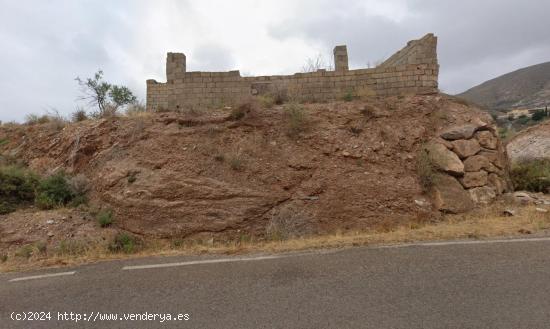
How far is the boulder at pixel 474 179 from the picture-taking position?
8750mm

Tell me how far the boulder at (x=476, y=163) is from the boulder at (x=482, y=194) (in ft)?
1.79

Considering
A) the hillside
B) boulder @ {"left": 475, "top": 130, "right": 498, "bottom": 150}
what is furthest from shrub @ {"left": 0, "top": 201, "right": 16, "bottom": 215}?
boulder @ {"left": 475, "top": 130, "right": 498, "bottom": 150}

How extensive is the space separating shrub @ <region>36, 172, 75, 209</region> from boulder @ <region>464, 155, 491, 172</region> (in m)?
9.97

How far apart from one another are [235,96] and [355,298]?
343 inches

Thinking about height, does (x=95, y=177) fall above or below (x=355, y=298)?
above

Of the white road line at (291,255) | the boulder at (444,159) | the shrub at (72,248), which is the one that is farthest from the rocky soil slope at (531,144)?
the shrub at (72,248)

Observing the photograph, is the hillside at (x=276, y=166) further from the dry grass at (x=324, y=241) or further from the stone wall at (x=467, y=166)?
the dry grass at (x=324, y=241)

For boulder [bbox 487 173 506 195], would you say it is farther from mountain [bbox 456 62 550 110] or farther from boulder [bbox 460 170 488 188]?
mountain [bbox 456 62 550 110]

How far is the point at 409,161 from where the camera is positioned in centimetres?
908

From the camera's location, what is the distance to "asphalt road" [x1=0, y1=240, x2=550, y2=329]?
371cm

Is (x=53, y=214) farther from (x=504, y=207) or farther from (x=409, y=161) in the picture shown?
(x=504, y=207)

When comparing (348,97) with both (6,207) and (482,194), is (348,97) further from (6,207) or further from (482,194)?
(6,207)

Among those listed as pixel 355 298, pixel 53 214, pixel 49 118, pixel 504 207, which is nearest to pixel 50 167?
pixel 53 214

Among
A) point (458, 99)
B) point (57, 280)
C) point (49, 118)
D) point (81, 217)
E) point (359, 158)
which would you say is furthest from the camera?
point (49, 118)
